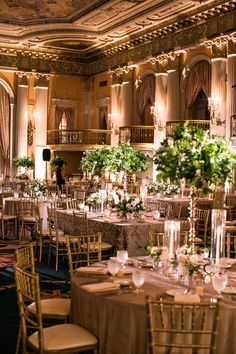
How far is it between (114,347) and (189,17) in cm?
1373

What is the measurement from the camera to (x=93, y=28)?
59.4ft

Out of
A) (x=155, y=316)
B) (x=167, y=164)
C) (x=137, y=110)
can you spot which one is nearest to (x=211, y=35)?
(x=137, y=110)

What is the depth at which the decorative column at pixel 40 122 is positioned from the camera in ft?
69.9

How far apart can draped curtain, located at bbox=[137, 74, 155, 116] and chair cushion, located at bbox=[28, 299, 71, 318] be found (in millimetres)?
14981

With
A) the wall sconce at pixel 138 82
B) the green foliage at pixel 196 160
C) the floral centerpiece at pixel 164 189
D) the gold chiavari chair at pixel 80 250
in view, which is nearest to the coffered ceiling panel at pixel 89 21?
the wall sconce at pixel 138 82

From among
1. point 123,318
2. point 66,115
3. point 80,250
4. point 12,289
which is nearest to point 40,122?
point 66,115

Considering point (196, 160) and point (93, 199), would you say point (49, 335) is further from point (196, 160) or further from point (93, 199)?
point (93, 199)

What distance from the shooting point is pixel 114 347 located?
11.7ft

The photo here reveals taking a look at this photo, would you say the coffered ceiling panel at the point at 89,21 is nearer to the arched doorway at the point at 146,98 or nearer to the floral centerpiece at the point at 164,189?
the arched doorway at the point at 146,98

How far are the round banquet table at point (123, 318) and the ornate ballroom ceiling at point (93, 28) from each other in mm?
12103

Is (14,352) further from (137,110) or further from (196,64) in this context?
(137,110)

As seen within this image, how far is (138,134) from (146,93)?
62.6 inches

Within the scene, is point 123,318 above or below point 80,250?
below

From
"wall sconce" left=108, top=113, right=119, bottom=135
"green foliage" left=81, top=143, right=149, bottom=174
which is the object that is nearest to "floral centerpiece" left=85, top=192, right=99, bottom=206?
"green foliage" left=81, top=143, right=149, bottom=174
